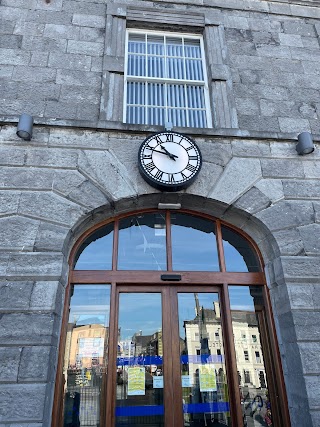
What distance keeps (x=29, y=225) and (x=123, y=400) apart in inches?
98.4

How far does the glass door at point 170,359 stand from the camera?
423 centimetres

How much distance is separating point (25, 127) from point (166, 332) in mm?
3500

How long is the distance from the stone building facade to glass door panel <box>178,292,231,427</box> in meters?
0.83

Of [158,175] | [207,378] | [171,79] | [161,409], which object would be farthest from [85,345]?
[171,79]

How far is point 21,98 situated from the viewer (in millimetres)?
5559

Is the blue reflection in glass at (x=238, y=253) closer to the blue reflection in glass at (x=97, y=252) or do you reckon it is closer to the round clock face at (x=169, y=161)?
the round clock face at (x=169, y=161)

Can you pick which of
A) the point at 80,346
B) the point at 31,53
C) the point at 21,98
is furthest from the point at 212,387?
the point at 31,53

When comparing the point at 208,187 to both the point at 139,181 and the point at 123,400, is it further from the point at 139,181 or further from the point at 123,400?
the point at 123,400

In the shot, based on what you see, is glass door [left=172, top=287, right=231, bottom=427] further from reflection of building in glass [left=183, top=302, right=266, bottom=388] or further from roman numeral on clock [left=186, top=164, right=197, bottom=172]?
roman numeral on clock [left=186, top=164, right=197, bottom=172]

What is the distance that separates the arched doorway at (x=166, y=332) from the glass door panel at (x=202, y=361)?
0.04 ft

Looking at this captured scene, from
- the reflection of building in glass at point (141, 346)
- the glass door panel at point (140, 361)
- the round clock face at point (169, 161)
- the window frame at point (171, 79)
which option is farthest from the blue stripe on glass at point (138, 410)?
the window frame at point (171, 79)

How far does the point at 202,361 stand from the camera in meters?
4.56

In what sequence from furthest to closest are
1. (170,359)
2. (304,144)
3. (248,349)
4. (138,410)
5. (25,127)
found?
(304,144) < (25,127) < (248,349) < (170,359) < (138,410)

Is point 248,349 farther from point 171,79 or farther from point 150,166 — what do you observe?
point 171,79
